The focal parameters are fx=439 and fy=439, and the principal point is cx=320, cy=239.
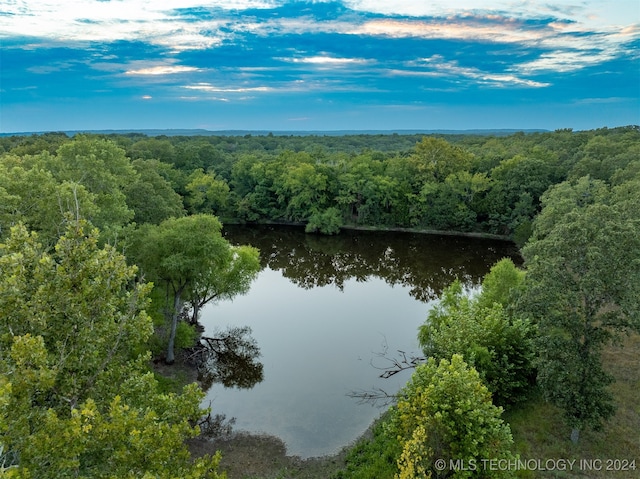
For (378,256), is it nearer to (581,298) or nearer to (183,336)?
(183,336)

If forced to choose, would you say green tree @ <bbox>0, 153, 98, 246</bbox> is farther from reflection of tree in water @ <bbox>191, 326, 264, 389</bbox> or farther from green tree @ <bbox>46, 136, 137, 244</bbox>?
reflection of tree in water @ <bbox>191, 326, 264, 389</bbox>

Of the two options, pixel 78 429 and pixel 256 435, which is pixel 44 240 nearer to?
pixel 256 435

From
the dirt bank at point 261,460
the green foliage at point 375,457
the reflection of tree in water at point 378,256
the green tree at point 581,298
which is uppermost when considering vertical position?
the green tree at point 581,298

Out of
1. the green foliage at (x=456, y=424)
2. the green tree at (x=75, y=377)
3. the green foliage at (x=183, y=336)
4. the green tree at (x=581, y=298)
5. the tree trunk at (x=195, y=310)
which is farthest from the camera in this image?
the tree trunk at (x=195, y=310)

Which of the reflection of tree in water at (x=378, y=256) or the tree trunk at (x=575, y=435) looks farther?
the reflection of tree in water at (x=378, y=256)

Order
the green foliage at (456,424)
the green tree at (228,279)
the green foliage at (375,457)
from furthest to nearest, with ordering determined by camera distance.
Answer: the green tree at (228,279) → the green foliage at (375,457) → the green foliage at (456,424)

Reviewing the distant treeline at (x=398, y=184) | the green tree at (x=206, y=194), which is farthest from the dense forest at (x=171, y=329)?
the green tree at (x=206, y=194)

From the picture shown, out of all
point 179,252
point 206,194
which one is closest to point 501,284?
point 179,252

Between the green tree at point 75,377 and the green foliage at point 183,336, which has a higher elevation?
the green tree at point 75,377

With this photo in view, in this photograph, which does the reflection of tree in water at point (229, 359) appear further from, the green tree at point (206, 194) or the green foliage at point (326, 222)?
the green tree at point (206, 194)
